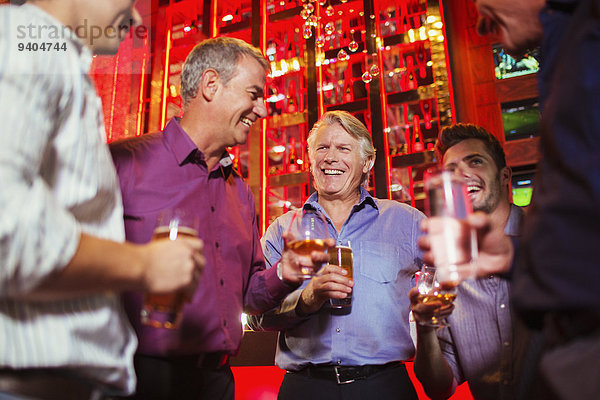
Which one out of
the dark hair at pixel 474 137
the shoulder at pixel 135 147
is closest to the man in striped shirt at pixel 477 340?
the dark hair at pixel 474 137

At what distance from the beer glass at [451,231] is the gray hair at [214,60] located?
1.16m

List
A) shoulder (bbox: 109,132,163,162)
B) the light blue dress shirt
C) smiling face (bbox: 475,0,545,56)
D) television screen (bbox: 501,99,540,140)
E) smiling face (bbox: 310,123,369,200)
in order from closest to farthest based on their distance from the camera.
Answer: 1. smiling face (bbox: 475,0,545,56)
2. shoulder (bbox: 109,132,163,162)
3. the light blue dress shirt
4. smiling face (bbox: 310,123,369,200)
5. television screen (bbox: 501,99,540,140)

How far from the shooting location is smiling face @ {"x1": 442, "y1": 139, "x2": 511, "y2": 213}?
7.21 ft

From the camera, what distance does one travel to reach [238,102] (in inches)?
73.9

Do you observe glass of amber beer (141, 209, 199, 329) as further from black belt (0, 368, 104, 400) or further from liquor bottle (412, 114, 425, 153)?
liquor bottle (412, 114, 425, 153)

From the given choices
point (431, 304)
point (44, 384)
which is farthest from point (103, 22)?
point (431, 304)

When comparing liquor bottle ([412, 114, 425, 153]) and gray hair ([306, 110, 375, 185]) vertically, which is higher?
liquor bottle ([412, 114, 425, 153])

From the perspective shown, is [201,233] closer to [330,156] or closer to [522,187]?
[330,156]

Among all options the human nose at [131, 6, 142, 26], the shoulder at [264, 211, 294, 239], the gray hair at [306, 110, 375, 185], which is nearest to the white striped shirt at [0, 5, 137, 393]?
the human nose at [131, 6, 142, 26]

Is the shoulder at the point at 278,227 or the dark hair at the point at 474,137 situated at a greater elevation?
the dark hair at the point at 474,137

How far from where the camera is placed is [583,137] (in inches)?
29.6

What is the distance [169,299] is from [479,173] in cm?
182

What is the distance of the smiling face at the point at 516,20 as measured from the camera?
42.4 inches

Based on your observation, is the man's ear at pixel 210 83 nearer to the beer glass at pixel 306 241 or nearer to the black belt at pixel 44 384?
the beer glass at pixel 306 241
